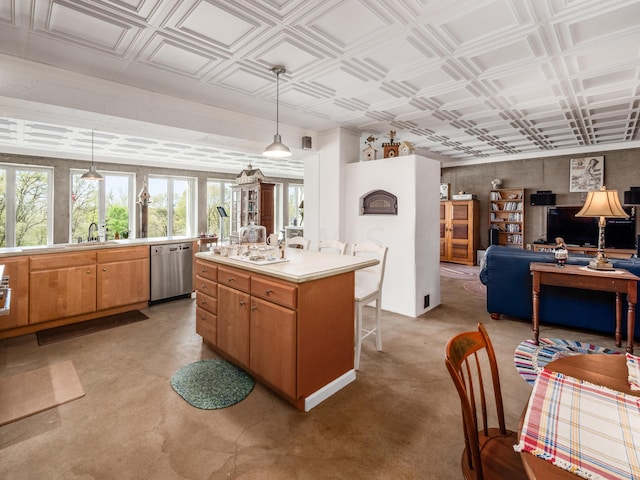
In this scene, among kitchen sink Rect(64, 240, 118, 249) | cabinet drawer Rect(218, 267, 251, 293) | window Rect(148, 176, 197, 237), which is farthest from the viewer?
window Rect(148, 176, 197, 237)

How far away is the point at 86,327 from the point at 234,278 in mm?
2468

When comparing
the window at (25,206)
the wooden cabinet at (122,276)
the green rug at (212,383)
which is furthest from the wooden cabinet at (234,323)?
the window at (25,206)

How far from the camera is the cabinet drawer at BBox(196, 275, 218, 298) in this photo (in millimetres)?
2865

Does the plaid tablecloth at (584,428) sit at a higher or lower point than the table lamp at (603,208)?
lower

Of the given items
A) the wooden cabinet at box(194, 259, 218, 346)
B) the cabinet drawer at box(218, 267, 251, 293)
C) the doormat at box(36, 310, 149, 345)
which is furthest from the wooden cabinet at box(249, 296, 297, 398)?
the doormat at box(36, 310, 149, 345)

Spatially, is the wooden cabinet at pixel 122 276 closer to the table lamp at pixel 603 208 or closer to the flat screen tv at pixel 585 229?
the table lamp at pixel 603 208

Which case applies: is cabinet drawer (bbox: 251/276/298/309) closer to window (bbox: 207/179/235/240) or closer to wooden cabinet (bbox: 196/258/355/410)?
wooden cabinet (bbox: 196/258/355/410)

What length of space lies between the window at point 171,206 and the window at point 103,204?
20.5 inches

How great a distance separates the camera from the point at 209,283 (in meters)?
2.94

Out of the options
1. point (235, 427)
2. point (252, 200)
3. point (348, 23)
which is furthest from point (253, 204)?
point (235, 427)

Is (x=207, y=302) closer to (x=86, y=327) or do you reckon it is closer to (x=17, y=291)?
(x=86, y=327)

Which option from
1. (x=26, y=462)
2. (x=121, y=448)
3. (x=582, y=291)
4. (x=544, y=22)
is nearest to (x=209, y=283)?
(x=121, y=448)

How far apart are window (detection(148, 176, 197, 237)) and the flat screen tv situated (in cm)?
900

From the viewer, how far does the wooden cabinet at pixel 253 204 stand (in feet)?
26.9
